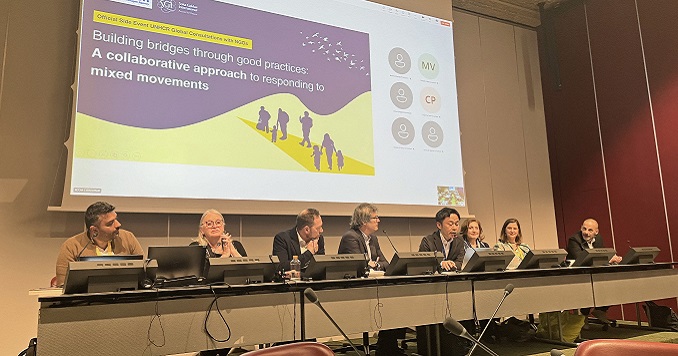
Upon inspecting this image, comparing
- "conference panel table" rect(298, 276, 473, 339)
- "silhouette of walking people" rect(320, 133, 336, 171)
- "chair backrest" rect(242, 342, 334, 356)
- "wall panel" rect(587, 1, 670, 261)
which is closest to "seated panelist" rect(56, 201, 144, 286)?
"conference panel table" rect(298, 276, 473, 339)

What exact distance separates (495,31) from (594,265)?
3.78m

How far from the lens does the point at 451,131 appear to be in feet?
18.5

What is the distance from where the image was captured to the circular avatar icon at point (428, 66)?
5.56 metres

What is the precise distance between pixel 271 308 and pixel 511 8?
18.8 feet

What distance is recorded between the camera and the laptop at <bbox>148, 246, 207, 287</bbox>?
8.56 ft

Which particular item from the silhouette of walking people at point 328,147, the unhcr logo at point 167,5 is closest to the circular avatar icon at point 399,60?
the silhouette of walking people at point 328,147

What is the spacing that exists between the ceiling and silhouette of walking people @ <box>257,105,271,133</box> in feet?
10.3

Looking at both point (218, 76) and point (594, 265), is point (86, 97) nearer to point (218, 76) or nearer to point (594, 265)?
point (218, 76)

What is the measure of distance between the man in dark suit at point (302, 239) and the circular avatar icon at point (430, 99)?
2.19m

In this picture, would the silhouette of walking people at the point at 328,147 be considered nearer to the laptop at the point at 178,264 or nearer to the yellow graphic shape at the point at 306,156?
the yellow graphic shape at the point at 306,156

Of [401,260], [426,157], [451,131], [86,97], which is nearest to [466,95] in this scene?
[451,131]

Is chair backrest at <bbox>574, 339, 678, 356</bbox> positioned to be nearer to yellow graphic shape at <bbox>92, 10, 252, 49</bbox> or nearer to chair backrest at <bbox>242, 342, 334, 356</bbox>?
chair backrest at <bbox>242, 342, 334, 356</bbox>

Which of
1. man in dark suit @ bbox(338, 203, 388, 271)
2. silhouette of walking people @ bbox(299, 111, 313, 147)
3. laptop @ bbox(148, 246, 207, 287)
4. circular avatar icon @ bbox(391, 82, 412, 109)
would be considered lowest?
laptop @ bbox(148, 246, 207, 287)

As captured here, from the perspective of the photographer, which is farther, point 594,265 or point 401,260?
point 594,265
